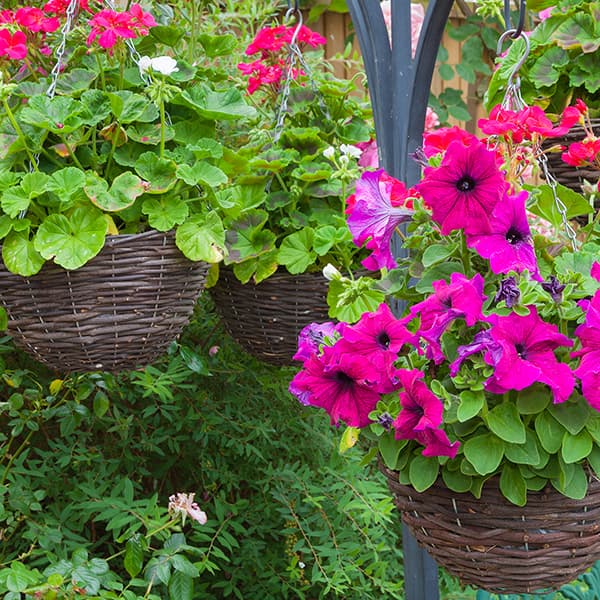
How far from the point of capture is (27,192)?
3.43ft

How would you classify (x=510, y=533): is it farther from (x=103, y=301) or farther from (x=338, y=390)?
(x=103, y=301)

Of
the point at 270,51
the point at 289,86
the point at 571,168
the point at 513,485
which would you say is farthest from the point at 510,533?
the point at 270,51

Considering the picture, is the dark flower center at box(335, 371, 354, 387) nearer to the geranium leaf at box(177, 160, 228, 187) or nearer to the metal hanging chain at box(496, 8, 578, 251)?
the metal hanging chain at box(496, 8, 578, 251)

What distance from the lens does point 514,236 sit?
79 cm

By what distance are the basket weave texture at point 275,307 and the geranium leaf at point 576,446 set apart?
514 mm

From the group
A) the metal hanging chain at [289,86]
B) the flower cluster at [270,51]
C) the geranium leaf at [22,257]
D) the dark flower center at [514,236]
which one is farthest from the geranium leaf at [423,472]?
the flower cluster at [270,51]

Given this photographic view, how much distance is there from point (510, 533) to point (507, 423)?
0.38 ft

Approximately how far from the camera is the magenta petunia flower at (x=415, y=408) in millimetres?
769

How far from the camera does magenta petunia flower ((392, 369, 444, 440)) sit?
77 centimetres

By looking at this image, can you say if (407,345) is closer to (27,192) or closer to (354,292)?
(354,292)

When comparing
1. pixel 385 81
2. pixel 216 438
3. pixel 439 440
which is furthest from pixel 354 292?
pixel 216 438

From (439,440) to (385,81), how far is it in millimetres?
527

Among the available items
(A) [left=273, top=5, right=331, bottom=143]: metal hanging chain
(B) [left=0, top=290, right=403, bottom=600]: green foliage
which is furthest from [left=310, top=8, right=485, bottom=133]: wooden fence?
(A) [left=273, top=5, right=331, bottom=143]: metal hanging chain

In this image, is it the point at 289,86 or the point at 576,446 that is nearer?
the point at 576,446
